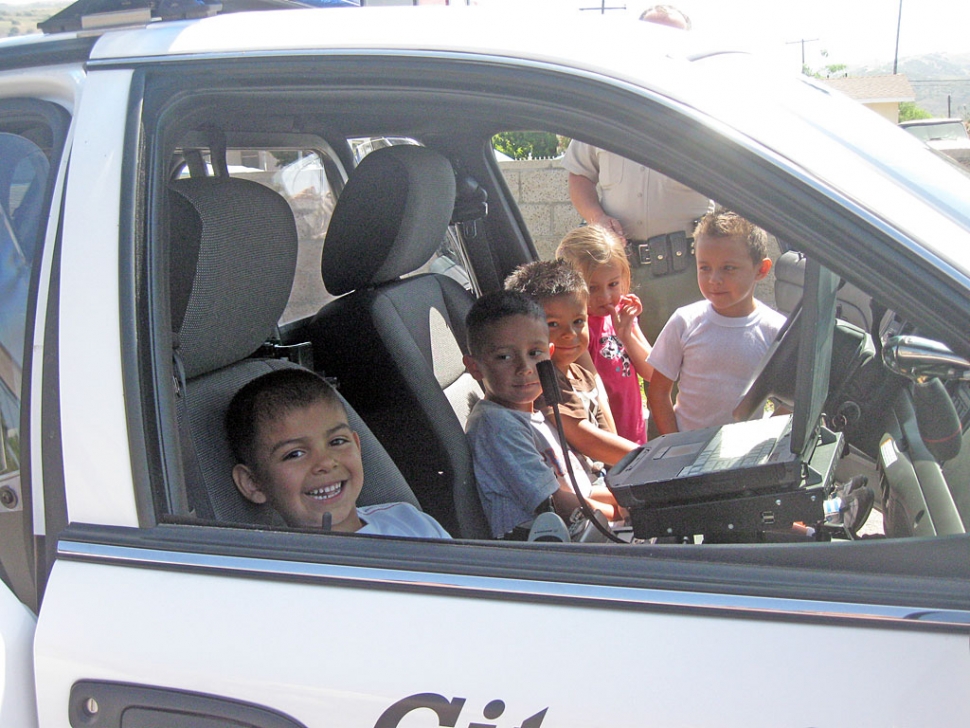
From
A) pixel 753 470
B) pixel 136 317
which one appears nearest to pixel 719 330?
pixel 753 470

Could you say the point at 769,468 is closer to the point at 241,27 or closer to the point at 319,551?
the point at 319,551

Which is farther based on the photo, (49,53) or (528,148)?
(528,148)

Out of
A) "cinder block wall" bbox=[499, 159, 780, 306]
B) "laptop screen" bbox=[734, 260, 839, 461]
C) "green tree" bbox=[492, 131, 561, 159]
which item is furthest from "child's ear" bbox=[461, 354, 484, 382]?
"cinder block wall" bbox=[499, 159, 780, 306]

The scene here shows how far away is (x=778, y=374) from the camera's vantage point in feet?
6.88

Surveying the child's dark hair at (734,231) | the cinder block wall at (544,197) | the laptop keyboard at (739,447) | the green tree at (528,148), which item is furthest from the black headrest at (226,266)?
the cinder block wall at (544,197)

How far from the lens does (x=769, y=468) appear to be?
4.62 ft

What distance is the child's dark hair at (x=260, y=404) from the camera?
5.99 ft

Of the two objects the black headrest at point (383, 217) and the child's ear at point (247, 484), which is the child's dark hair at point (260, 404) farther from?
the black headrest at point (383, 217)

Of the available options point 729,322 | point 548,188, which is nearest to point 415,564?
point 729,322

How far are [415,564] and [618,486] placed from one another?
0.51 meters

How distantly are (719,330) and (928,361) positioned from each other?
164 centimetres

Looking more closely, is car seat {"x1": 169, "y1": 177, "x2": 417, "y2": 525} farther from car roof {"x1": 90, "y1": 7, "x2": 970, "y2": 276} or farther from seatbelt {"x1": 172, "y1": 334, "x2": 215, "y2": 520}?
car roof {"x1": 90, "y1": 7, "x2": 970, "y2": 276}

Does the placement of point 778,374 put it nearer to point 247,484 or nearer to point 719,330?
point 719,330

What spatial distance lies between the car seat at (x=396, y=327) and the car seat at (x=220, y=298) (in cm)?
50
